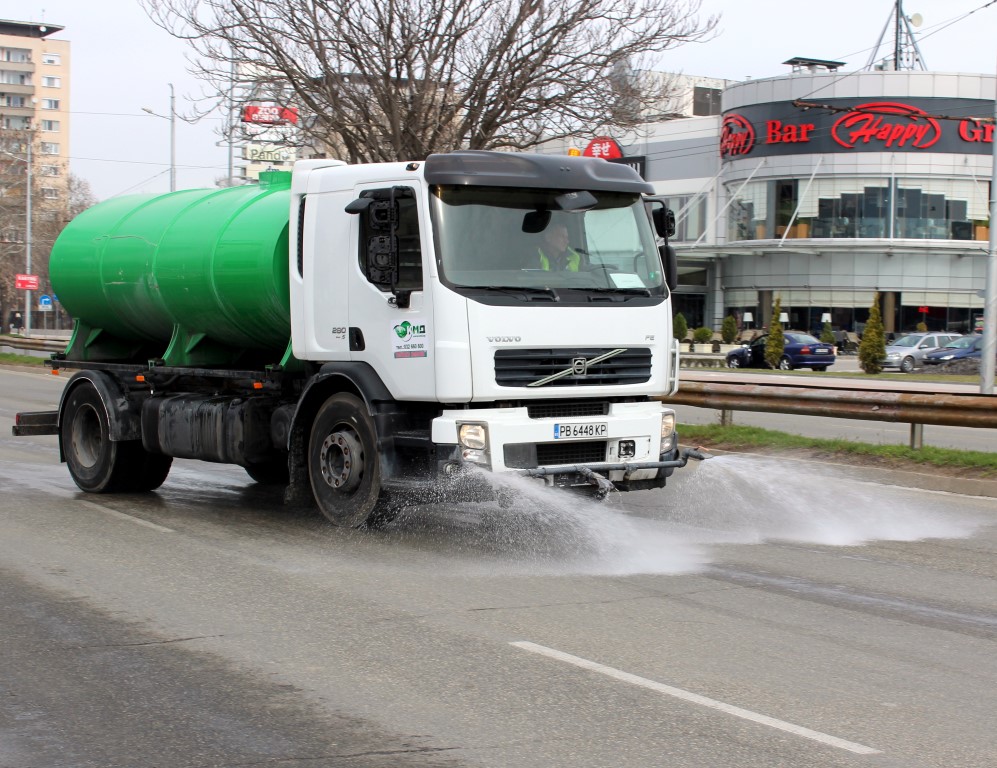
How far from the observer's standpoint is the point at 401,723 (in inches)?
197

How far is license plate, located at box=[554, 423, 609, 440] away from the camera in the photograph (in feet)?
29.0

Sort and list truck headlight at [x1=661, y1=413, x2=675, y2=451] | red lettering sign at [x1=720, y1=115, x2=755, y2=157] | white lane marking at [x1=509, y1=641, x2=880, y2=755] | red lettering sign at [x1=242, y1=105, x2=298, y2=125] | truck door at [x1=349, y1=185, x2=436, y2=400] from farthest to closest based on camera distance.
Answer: red lettering sign at [x1=720, y1=115, x2=755, y2=157] < red lettering sign at [x1=242, y1=105, x2=298, y2=125] < truck headlight at [x1=661, y1=413, x2=675, y2=451] < truck door at [x1=349, y1=185, x2=436, y2=400] < white lane marking at [x1=509, y1=641, x2=880, y2=755]

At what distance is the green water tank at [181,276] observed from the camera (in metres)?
10.2

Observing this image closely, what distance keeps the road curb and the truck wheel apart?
7.21 metres

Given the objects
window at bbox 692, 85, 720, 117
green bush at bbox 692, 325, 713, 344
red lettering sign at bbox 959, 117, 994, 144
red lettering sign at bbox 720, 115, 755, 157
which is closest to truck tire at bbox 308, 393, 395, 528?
green bush at bbox 692, 325, 713, 344

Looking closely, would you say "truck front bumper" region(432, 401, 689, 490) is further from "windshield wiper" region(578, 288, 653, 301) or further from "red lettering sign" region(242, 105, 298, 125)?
"red lettering sign" region(242, 105, 298, 125)

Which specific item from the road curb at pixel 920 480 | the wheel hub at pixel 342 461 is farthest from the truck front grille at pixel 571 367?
the road curb at pixel 920 480

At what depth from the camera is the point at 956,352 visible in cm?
4334

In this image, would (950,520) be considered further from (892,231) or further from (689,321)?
(689,321)

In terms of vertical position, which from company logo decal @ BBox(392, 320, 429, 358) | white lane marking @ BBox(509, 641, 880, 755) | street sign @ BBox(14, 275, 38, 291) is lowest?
white lane marking @ BBox(509, 641, 880, 755)

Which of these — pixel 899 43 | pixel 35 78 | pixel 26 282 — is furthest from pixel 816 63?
pixel 35 78

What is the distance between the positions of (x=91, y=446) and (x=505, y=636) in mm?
7104

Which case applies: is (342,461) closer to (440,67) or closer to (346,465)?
(346,465)

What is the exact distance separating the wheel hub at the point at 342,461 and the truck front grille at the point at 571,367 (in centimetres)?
133
